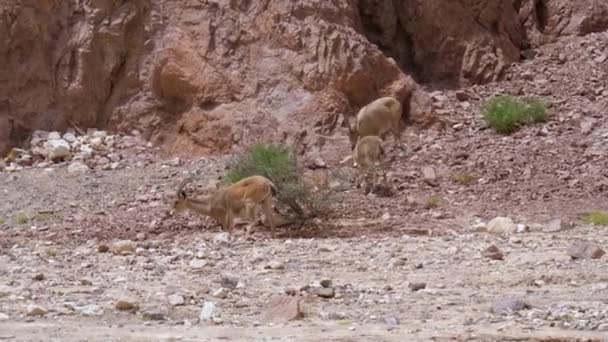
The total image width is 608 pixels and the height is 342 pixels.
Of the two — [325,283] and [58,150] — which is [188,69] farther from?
[325,283]

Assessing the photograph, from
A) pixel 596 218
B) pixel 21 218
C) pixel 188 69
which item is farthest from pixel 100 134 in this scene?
pixel 596 218

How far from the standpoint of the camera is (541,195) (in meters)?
15.4

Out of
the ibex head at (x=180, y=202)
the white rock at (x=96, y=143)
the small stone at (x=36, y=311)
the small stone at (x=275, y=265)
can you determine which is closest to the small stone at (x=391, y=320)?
the small stone at (x=275, y=265)

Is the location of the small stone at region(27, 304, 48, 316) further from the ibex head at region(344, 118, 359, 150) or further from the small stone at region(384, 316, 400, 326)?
the ibex head at region(344, 118, 359, 150)

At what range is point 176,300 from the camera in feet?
31.7

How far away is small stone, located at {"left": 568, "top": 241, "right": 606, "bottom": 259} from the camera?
1146cm

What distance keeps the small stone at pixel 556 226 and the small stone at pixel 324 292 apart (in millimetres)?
4409

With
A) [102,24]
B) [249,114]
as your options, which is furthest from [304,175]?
[102,24]

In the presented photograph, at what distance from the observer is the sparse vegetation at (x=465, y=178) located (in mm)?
16047

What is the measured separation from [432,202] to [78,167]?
18.5 feet

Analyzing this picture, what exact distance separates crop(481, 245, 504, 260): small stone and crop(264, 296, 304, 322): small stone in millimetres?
3051

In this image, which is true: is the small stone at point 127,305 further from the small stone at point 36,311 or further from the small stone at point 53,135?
the small stone at point 53,135

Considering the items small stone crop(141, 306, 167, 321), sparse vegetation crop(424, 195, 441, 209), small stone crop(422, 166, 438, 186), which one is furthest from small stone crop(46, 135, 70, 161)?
small stone crop(141, 306, 167, 321)

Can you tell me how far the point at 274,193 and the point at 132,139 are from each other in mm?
5265
